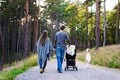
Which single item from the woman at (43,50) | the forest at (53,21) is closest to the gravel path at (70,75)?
the woman at (43,50)

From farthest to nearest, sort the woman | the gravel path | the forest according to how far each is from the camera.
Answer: the forest → the woman → the gravel path

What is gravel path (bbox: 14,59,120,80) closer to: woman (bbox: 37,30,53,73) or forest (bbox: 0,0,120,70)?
woman (bbox: 37,30,53,73)

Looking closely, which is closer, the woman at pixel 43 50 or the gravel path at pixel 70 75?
the gravel path at pixel 70 75

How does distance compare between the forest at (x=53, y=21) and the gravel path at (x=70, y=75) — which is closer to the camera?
the gravel path at (x=70, y=75)

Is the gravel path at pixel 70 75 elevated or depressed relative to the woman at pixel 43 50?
depressed

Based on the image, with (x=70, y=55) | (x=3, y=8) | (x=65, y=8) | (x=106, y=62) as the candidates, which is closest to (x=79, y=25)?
(x=65, y=8)

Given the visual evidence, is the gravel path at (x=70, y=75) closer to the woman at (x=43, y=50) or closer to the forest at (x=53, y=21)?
the woman at (x=43, y=50)

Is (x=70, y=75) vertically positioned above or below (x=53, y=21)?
below

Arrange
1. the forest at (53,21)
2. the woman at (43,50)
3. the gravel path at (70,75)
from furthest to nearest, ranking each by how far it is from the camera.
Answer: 1. the forest at (53,21)
2. the woman at (43,50)
3. the gravel path at (70,75)

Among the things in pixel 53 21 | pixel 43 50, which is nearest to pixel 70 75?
pixel 43 50

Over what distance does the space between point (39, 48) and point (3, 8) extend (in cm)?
4485

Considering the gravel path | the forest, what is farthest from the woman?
the forest

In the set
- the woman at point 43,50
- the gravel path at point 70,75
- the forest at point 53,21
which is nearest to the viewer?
the gravel path at point 70,75

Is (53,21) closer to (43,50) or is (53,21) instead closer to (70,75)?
(43,50)
